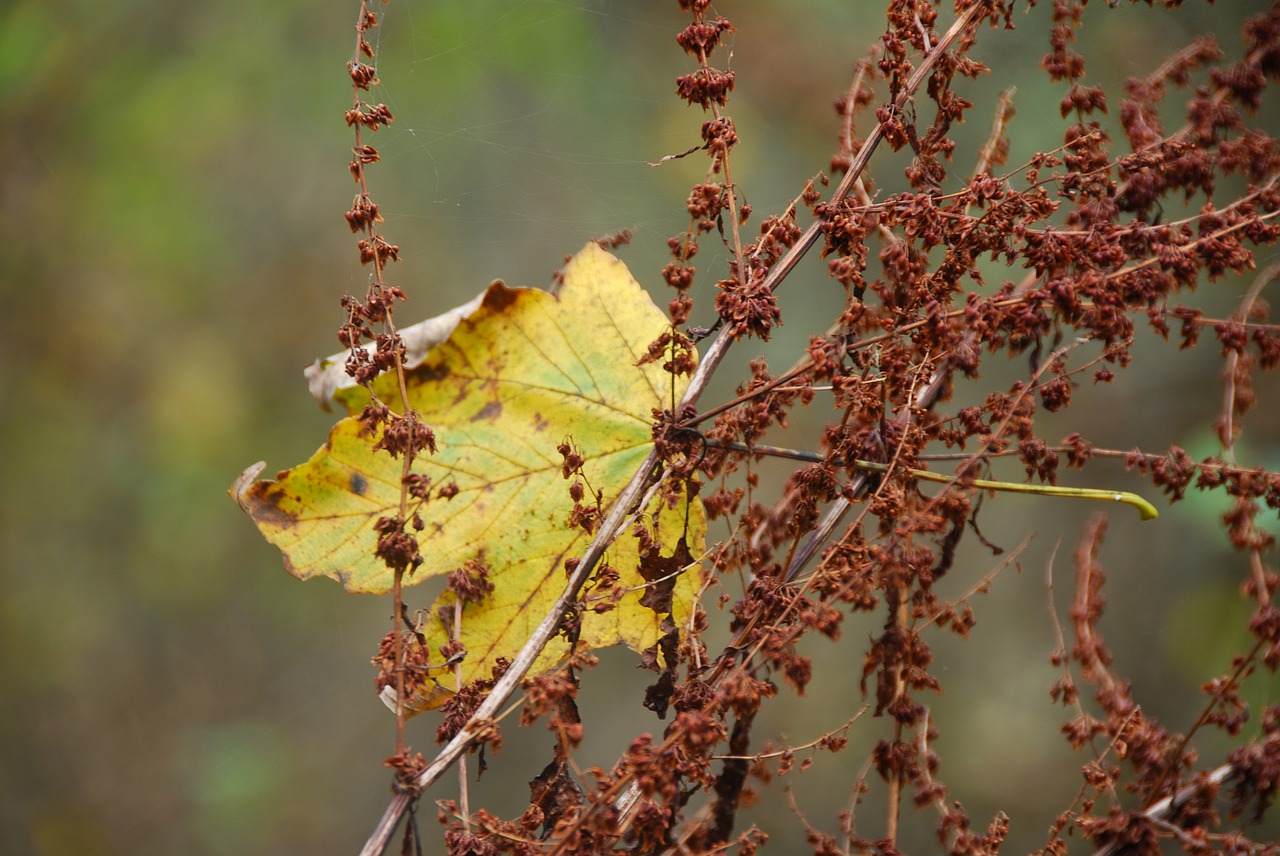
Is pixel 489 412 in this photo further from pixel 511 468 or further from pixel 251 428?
pixel 251 428

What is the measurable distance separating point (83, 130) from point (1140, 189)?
130cm

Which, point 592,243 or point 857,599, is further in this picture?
point 592,243

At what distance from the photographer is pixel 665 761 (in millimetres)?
309

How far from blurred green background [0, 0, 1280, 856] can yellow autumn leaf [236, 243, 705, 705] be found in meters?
0.66

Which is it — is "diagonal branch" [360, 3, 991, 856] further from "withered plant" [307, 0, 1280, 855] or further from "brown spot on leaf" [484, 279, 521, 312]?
"brown spot on leaf" [484, 279, 521, 312]

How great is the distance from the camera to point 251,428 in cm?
129

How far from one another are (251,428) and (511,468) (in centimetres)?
95

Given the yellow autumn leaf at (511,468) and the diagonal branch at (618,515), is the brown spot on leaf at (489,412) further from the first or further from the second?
the diagonal branch at (618,515)

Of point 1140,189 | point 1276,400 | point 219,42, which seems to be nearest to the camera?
point 1140,189

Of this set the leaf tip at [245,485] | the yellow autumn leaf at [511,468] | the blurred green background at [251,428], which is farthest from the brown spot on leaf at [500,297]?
the blurred green background at [251,428]

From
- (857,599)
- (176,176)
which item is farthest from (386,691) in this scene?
(176,176)

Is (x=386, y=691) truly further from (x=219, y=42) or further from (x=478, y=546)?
(x=219, y=42)

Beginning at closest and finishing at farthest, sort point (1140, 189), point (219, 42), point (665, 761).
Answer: point (665, 761), point (1140, 189), point (219, 42)

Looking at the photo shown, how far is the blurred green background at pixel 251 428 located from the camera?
1.18 meters
